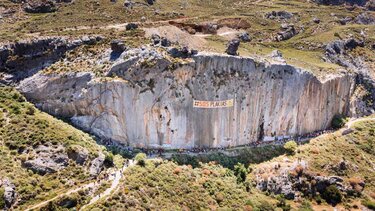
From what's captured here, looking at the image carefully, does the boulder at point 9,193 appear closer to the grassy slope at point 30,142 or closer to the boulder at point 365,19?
the grassy slope at point 30,142

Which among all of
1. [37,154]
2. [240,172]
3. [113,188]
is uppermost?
[37,154]

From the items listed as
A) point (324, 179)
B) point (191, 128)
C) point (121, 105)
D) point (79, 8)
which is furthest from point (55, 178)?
point (79, 8)

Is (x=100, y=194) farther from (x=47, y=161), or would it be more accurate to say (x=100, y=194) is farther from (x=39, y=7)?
(x=39, y=7)

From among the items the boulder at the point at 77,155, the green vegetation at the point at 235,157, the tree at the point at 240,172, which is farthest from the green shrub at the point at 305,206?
the boulder at the point at 77,155

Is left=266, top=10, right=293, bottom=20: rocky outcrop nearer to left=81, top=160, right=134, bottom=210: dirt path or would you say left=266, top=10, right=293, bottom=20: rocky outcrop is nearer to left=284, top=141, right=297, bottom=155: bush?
left=284, top=141, right=297, bottom=155: bush

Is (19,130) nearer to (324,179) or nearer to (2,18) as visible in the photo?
(2,18)

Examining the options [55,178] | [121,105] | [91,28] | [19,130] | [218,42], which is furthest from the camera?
[218,42]

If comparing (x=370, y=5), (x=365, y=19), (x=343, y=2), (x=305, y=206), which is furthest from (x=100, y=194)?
(x=370, y=5)
